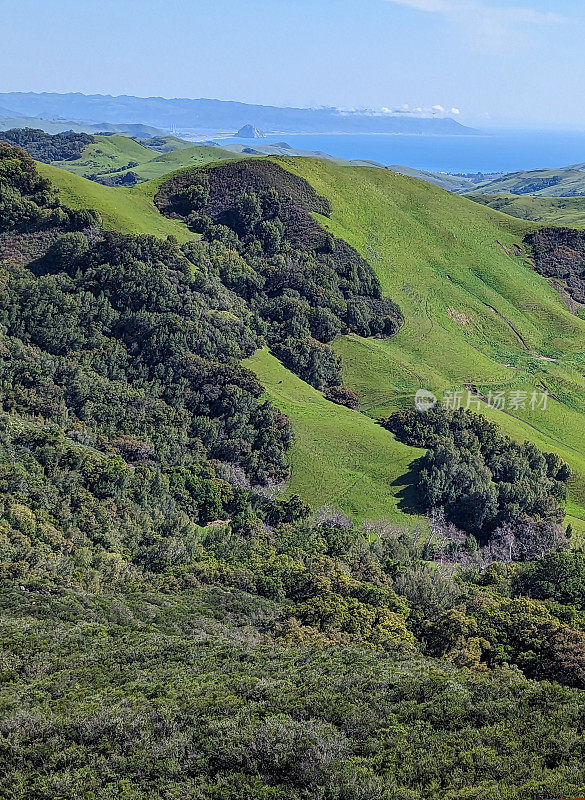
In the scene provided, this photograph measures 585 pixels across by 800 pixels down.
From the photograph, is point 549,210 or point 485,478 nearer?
point 485,478

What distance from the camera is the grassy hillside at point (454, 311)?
75812 mm

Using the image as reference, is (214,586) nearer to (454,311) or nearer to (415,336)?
(415,336)

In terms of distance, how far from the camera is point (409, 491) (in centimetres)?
5922

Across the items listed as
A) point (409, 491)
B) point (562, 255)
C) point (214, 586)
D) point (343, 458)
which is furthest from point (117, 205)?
point (562, 255)

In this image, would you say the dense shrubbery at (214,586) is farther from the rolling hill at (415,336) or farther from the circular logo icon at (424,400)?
the rolling hill at (415,336)

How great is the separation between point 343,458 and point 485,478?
1286 centimetres

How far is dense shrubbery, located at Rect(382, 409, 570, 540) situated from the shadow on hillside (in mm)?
577

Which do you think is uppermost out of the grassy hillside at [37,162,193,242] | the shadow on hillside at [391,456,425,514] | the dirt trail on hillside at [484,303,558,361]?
the grassy hillside at [37,162,193,242]

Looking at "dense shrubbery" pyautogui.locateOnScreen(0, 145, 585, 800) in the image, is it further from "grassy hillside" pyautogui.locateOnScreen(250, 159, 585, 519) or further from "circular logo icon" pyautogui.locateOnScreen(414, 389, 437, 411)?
"grassy hillside" pyautogui.locateOnScreen(250, 159, 585, 519)

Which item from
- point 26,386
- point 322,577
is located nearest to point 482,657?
point 322,577

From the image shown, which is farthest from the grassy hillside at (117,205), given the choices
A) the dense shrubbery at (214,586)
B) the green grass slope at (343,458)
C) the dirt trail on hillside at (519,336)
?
the dirt trail on hillside at (519,336)

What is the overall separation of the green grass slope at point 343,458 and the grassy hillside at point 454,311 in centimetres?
201

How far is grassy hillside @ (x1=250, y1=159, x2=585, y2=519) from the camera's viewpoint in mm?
75812

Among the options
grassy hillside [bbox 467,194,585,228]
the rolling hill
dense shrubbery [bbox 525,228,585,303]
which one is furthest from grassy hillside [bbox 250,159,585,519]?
grassy hillside [bbox 467,194,585,228]
